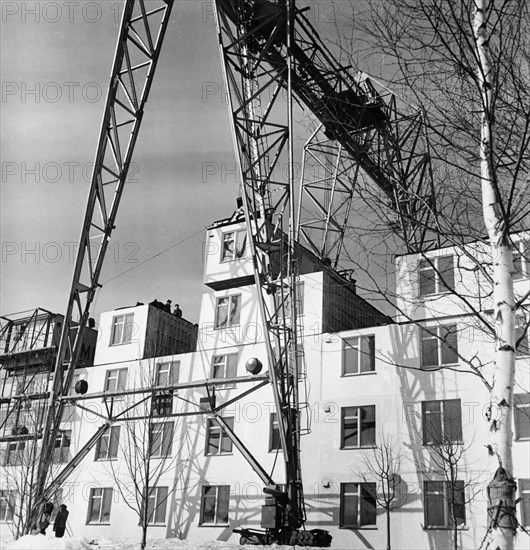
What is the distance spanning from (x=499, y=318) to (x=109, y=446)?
29026mm

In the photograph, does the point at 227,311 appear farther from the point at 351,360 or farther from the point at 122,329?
the point at 351,360

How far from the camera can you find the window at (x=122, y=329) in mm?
35812

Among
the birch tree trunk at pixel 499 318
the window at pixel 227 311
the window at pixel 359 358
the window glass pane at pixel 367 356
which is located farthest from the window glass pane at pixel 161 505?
the birch tree trunk at pixel 499 318

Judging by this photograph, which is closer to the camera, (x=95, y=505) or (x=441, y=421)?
(x=441, y=421)

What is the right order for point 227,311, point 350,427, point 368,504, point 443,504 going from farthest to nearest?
1. point 227,311
2. point 350,427
3. point 368,504
4. point 443,504

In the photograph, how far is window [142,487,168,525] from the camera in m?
30.3

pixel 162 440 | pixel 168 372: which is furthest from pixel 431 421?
pixel 168 372

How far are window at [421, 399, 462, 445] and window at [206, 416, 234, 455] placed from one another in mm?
9033

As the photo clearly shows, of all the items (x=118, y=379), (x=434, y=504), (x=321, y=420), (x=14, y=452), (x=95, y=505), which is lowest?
(x=95, y=505)

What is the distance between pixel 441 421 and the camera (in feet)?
81.6

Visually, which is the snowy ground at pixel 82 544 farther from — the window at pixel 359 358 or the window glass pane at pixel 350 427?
the window at pixel 359 358

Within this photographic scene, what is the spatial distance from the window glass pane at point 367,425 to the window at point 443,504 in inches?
110

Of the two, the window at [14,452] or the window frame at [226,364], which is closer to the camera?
the window frame at [226,364]

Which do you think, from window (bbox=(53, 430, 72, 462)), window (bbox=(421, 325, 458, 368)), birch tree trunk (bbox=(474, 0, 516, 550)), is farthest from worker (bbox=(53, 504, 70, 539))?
birch tree trunk (bbox=(474, 0, 516, 550))
